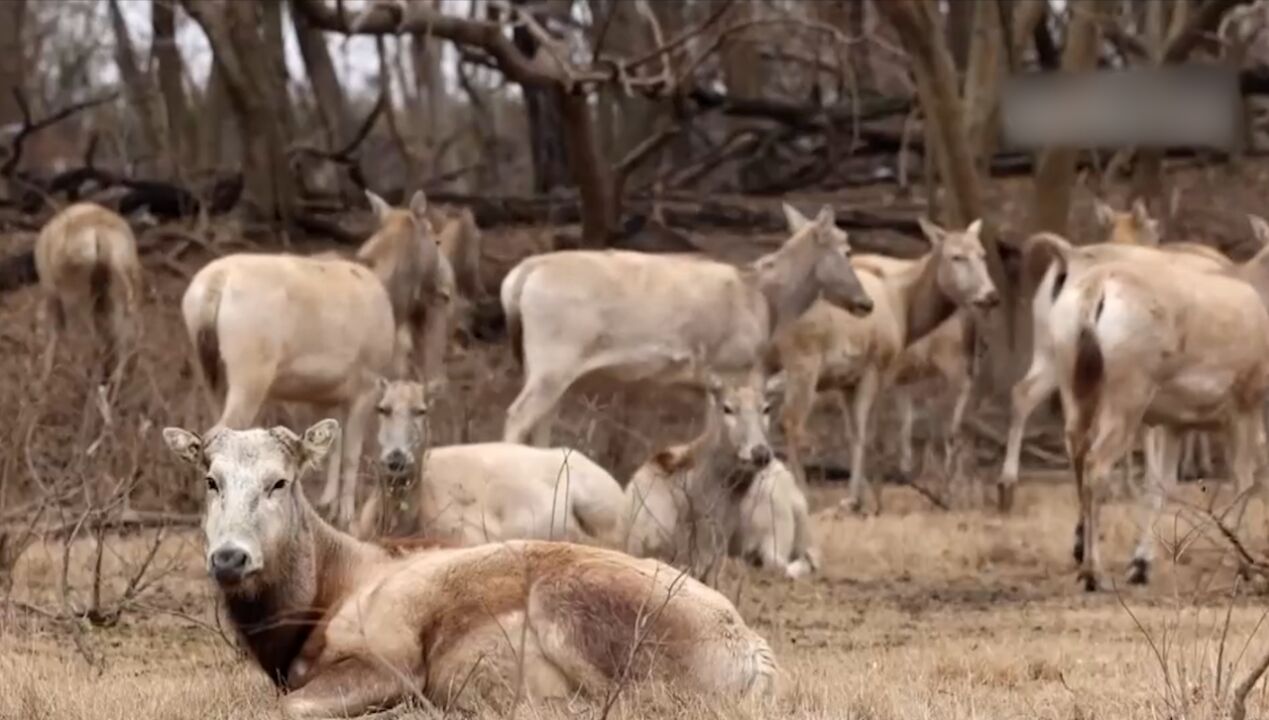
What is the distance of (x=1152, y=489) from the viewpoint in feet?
37.8

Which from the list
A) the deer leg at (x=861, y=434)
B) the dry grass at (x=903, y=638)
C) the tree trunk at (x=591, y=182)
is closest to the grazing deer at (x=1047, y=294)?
the deer leg at (x=861, y=434)

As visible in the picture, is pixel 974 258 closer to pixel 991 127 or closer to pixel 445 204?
pixel 991 127

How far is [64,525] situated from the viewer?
36.2ft

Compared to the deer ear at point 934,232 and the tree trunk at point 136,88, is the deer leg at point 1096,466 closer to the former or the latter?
the deer ear at point 934,232

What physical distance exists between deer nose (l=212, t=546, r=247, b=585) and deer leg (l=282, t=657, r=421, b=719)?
43 centimetres

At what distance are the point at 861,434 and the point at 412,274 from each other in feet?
12.9

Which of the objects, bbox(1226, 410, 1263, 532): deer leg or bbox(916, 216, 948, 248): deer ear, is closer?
bbox(1226, 410, 1263, 532): deer leg

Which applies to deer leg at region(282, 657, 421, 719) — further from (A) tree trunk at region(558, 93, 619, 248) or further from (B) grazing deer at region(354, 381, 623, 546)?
(A) tree trunk at region(558, 93, 619, 248)

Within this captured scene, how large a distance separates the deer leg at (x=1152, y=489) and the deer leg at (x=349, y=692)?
481cm

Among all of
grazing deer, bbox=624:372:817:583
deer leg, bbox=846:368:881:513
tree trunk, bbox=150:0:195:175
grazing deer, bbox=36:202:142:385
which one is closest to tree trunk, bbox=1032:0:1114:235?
deer leg, bbox=846:368:881:513

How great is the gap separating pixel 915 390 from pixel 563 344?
7.92 meters

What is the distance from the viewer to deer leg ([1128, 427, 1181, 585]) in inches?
500

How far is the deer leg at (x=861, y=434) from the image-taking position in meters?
17.5

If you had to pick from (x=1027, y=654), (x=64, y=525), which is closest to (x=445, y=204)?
(x=64, y=525)
